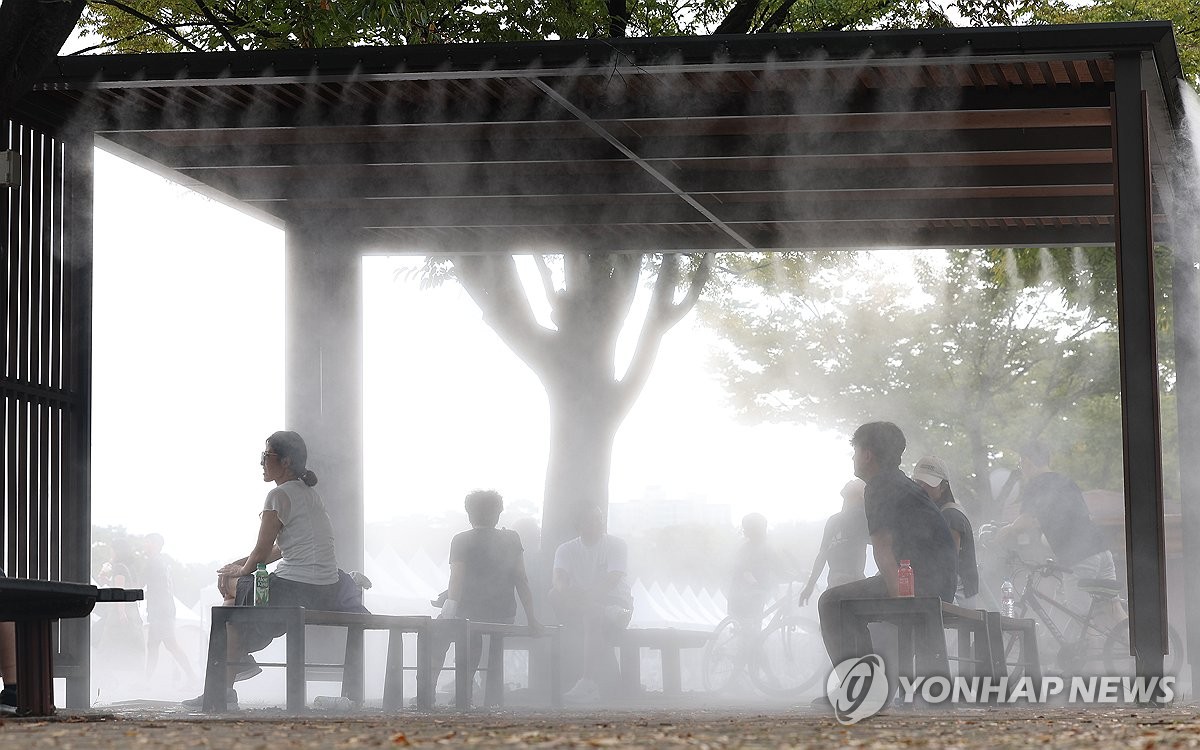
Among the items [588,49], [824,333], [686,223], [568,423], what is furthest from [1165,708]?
[824,333]

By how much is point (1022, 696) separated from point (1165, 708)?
175 cm

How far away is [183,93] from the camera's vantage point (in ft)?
28.0

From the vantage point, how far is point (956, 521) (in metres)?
9.02

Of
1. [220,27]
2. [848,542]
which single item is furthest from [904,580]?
[220,27]

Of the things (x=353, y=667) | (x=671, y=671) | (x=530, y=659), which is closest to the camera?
(x=353, y=667)

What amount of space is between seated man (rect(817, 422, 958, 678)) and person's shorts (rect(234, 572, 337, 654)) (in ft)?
8.03

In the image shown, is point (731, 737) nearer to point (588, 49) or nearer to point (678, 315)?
point (588, 49)

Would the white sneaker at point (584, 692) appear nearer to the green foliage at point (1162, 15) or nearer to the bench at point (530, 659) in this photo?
the bench at point (530, 659)

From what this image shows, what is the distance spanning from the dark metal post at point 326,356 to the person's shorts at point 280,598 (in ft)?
10.2

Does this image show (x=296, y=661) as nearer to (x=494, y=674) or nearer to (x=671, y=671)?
(x=494, y=674)

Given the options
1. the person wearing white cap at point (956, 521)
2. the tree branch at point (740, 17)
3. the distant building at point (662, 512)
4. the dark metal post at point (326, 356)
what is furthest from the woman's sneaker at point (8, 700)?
the distant building at point (662, 512)

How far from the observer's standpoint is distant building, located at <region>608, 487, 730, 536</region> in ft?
96.8

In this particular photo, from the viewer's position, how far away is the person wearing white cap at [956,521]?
8.74m

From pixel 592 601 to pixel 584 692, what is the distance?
0.61 metres
